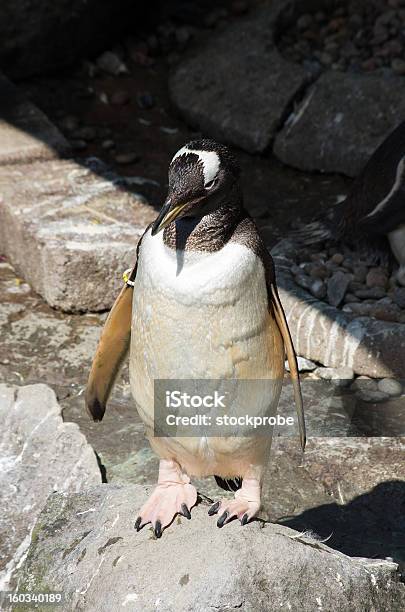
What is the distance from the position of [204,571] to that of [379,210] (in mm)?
2730

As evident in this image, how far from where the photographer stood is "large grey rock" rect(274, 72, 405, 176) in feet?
20.3

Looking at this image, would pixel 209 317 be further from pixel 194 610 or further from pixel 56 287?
pixel 56 287

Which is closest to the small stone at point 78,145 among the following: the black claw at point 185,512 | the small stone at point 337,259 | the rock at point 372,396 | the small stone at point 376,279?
the small stone at point 337,259

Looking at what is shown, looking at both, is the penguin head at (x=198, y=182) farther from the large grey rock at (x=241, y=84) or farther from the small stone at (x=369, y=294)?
the large grey rock at (x=241, y=84)

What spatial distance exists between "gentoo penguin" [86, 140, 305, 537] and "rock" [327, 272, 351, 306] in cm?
186

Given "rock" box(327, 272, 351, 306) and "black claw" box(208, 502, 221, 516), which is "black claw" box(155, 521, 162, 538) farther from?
"rock" box(327, 272, 351, 306)

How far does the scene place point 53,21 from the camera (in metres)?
6.92

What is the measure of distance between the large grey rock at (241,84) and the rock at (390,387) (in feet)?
7.74

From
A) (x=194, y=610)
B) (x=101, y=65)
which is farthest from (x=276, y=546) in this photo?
(x=101, y=65)

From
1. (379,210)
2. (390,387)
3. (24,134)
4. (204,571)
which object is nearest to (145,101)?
(24,134)

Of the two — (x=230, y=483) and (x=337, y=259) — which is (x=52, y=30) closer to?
(x=337, y=259)

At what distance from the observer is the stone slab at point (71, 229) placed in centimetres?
505

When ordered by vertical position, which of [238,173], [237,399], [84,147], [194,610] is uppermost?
[238,173]

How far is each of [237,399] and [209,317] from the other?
0.86 feet
